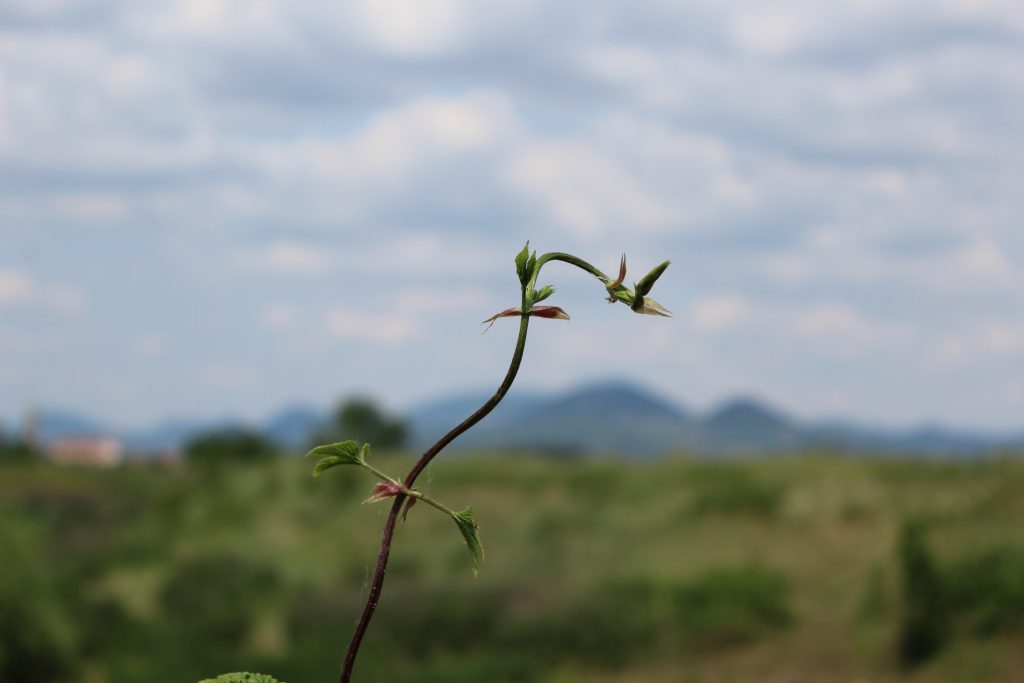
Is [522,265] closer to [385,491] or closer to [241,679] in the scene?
[385,491]

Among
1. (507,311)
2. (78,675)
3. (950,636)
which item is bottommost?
(78,675)

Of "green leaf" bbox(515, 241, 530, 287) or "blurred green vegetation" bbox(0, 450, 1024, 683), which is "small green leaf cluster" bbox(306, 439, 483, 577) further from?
"blurred green vegetation" bbox(0, 450, 1024, 683)

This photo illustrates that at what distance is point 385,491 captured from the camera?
0.58 m

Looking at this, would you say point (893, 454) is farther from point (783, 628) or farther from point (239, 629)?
point (239, 629)

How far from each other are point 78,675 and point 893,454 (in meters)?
10.6

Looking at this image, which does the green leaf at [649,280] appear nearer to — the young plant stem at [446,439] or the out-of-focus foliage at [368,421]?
the young plant stem at [446,439]

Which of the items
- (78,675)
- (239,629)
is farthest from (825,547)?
(78,675)

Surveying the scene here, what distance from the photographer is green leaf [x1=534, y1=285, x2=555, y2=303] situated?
0.57 metres

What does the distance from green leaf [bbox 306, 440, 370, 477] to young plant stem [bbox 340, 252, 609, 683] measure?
39 mm

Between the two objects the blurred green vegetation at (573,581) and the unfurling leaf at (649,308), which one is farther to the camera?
the blurred green vegetation at (573,581)

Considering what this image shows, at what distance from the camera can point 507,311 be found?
0.58 m

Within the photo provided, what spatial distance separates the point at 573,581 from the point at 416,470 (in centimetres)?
1045

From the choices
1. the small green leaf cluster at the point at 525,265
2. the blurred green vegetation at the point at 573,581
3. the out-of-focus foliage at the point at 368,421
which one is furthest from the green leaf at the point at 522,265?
the out-of-focus foliage at the point at 368,421

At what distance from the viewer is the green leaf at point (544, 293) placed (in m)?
0.57
